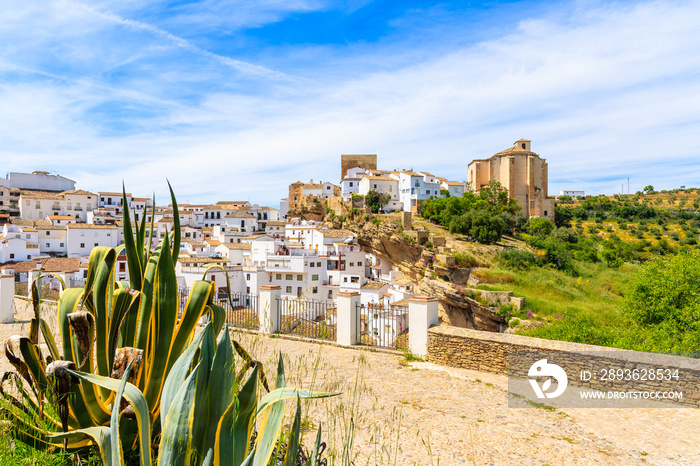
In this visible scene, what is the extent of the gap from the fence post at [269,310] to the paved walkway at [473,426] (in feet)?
9.23

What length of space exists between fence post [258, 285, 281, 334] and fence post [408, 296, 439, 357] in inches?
126

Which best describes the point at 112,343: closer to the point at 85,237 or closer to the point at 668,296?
the point at 668,296

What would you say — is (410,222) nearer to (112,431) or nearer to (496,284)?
(496,284)

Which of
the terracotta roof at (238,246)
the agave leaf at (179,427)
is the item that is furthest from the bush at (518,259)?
the agave leaf at (179,427)

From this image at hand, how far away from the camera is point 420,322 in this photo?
7.16m

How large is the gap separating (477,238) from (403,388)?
1213 inches

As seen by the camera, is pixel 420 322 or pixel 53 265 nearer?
pixel 420 322

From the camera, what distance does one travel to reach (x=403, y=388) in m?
5.62

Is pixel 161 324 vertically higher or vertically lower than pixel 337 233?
lower

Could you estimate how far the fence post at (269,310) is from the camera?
889 centimetres

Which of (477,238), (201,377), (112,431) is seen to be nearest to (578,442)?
(201,377)

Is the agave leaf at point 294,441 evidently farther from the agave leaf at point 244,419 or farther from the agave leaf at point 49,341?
the agave leaf at point 49,341

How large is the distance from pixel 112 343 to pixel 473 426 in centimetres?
364

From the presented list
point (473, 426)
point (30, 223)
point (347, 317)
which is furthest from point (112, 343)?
point (30, 223)
